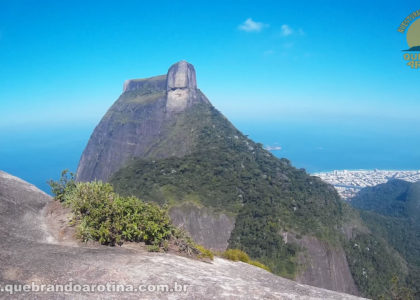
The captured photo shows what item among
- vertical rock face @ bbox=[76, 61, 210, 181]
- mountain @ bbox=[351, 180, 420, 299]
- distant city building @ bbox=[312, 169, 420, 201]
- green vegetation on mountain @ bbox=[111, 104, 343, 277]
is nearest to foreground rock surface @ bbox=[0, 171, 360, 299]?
green vegetation on mountain @ bbox=[111, 104, 343, 277]

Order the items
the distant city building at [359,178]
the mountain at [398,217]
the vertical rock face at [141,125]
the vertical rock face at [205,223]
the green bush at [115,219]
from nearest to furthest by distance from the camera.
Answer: the green bush at [115,219] → the vertical rock face at [205,223] → the mountain at [398,217] → the vertical rock face at [141,125] → the distant city building at [359,178]

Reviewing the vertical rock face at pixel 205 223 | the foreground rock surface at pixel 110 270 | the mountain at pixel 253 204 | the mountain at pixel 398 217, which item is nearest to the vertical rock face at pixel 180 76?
the mountain at pixel 253 204

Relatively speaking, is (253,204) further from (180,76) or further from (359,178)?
(359,178)

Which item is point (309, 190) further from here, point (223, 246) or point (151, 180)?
point (151, 180)

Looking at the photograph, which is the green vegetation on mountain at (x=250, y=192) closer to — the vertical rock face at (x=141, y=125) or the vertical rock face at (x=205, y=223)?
the vertical rock face at (x=205, y=223)

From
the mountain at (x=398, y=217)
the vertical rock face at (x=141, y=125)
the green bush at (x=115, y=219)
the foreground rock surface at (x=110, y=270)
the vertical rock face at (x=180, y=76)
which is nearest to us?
the foreground rock surface at (x=110, y=270)

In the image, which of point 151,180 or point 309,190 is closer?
point 151,180

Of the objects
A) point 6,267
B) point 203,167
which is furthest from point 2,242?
point 203,167
